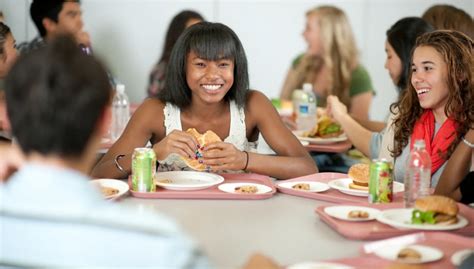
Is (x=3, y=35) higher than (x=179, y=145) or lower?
higher

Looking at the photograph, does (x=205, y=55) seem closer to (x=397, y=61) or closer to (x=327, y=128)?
(x=327, y=128)

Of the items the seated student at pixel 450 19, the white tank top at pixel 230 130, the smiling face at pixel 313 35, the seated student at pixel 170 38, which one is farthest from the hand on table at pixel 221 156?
the smiling face at pixel 313 35

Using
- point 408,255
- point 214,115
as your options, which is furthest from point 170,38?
point 408,255

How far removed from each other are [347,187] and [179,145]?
645 millimetres

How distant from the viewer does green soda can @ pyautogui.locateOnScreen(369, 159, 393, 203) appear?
8.00ft

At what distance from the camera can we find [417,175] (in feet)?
8.14

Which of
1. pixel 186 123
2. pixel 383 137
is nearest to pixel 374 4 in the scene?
pixel 383 137

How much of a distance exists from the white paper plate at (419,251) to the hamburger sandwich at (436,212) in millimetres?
204

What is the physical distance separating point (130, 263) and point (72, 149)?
26 cm

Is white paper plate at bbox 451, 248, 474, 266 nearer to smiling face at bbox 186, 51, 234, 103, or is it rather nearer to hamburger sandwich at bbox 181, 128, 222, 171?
hamburger sandwich at bbox 181, 128, 222, 171

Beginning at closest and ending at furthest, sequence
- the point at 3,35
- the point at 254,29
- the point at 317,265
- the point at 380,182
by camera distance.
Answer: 1. the point at 317,265
2. the point at 380,182
3. the point at 3,35
4. the point at 254,29

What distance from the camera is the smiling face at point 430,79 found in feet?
9.67

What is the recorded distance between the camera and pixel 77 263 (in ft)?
4.68

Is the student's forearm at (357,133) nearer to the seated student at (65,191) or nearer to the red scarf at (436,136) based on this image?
the red scarf at (436,136)
